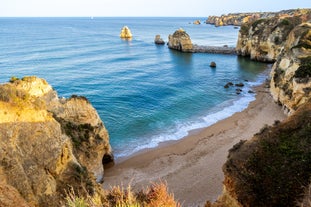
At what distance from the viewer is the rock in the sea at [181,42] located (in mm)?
88625

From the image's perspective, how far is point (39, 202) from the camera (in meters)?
12.2

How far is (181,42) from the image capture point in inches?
3516

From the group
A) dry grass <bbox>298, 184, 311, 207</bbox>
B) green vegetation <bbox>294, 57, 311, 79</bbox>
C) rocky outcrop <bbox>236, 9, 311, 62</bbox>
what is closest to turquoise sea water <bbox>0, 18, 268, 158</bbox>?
rocky outcrop <bbox>236, 9, 311, 62</bbox>

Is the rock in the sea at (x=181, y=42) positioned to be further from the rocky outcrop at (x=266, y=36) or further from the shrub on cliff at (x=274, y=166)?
the shrub on cliff at (x=274, y=166)

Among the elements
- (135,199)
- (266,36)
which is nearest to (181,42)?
(266,36)

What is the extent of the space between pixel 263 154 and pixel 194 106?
2713cm

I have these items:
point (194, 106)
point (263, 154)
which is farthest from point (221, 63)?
point (263, 154)

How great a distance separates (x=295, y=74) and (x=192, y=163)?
56.0ft

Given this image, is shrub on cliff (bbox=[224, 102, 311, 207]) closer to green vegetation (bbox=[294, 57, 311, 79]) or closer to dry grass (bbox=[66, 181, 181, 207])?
dry grass (bbox=[66, 181, 181, 207])

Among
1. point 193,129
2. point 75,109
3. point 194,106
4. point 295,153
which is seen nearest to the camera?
point 295,153

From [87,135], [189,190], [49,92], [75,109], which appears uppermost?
[49,92]

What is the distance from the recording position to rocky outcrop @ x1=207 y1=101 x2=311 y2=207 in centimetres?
1136

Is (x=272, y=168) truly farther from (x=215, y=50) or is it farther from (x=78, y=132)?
(x=215, y=50)

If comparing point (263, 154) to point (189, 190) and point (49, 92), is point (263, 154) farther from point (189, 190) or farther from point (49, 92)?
point (49, 92)
